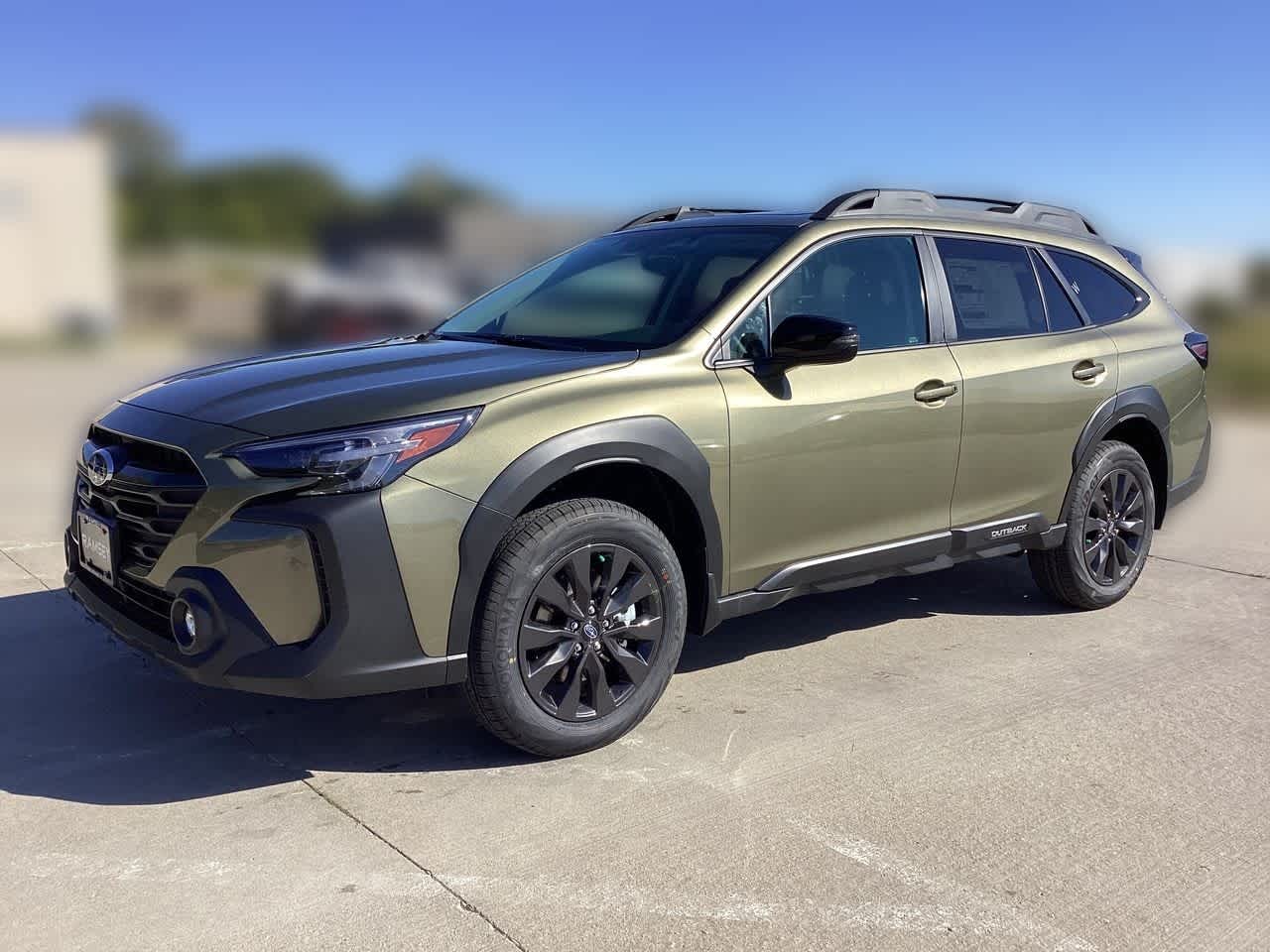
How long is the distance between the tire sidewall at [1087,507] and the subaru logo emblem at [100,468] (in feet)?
12.7

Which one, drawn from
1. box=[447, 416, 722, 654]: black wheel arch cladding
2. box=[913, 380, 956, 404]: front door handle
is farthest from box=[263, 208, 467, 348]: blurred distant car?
box=[447, 416, 722, 654]: black wheel arch cladding

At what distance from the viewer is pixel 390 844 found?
10.9ft

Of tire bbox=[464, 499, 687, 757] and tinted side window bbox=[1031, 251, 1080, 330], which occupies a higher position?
tinted side window bbox=[1031, 251, 1080, 330]

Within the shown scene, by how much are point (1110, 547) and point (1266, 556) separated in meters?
1.88

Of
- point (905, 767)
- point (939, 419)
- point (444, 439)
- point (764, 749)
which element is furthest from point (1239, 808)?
point (444, 439)

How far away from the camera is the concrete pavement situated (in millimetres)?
2949

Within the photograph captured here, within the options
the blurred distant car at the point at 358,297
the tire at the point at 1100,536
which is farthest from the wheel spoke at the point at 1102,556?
the blurred distant car at the point at 358,297

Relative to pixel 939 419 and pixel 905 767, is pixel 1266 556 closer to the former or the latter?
pixel 939 419

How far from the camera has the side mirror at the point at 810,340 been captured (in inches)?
163

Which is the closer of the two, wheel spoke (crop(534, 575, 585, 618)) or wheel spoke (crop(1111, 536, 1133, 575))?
wheel spoke (crop(534, 575, 585, 618))

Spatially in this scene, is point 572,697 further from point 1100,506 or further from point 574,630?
point 1100,506

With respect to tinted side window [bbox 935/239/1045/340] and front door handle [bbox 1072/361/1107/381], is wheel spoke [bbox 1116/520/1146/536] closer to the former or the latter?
front door handle [bbox 1072/361/1107/381]

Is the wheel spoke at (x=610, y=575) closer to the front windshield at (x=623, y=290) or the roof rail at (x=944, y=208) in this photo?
the front windshield at (x=623, y=290)

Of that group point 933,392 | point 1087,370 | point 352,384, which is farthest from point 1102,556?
point 352,384
